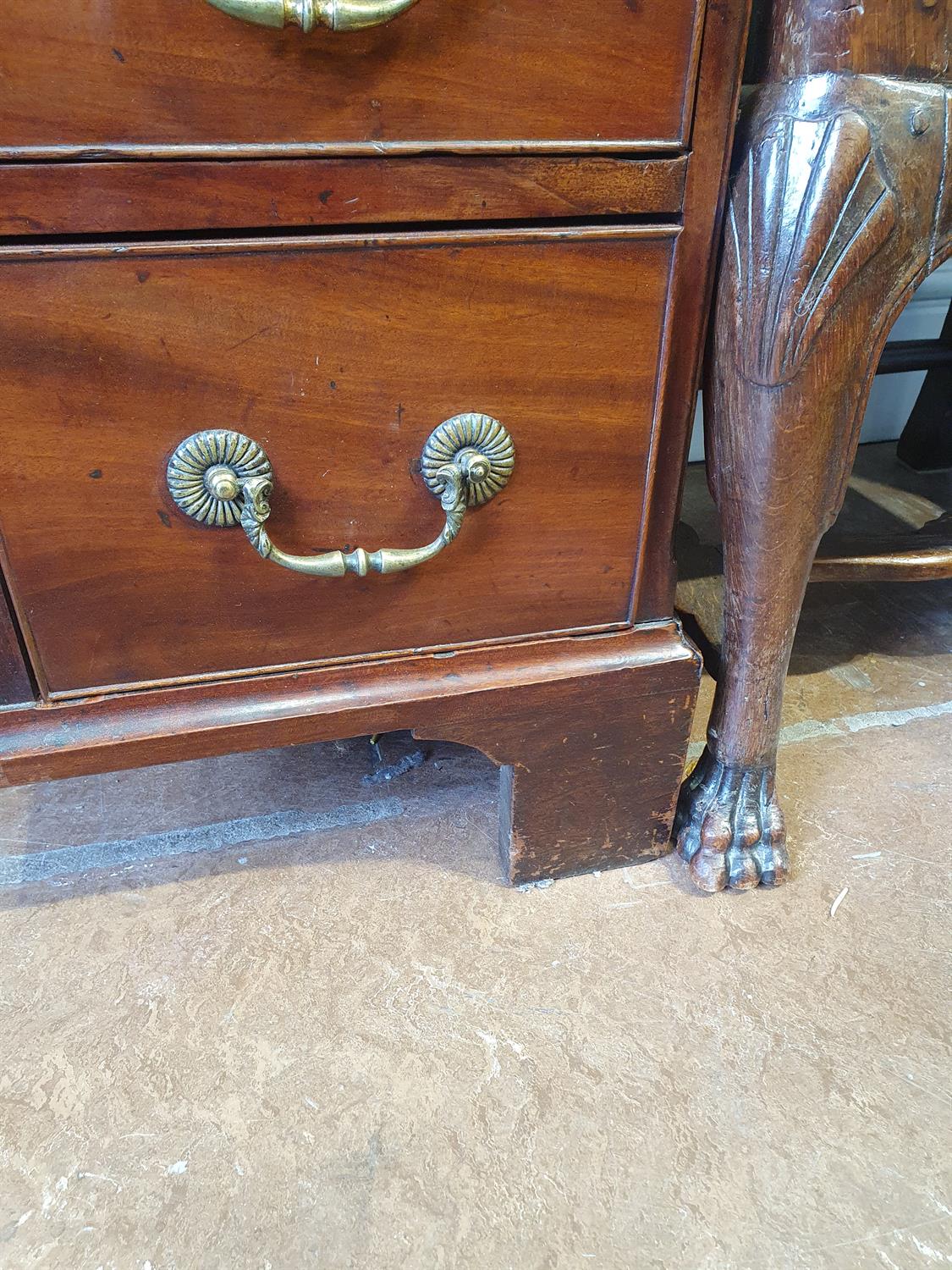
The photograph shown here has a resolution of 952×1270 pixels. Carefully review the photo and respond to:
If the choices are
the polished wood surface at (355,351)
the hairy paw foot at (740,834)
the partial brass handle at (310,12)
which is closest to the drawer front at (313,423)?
the polished wood surface at (355,351)

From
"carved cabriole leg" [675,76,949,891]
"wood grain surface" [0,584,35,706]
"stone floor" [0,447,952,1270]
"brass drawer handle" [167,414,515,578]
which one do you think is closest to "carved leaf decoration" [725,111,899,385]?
"carved cabriole leg" [675,76,949,891]

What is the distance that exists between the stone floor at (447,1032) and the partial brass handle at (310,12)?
20.7 inches

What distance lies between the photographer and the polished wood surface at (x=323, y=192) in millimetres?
484

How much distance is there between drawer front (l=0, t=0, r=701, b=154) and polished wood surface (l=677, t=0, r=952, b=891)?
0.25 ft

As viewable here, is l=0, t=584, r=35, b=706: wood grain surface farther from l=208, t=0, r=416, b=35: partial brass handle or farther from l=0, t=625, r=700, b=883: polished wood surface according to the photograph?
l=208, t=0, r=416, b=35: partial brass handle

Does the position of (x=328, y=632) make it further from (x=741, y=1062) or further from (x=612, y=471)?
(x=741, y=1062)

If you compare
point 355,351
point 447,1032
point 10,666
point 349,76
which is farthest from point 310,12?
point 447,1032

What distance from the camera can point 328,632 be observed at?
66 cm

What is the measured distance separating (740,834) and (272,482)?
1.53ft

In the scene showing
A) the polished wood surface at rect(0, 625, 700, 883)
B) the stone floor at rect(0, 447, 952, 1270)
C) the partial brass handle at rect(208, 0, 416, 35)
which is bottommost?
the stone floor at rect(0, 447, 952, 1270)

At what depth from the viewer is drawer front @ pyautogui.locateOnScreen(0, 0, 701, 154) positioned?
456mm

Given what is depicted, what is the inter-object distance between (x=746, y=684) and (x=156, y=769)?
22.0 inches

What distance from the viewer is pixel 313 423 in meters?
0.58

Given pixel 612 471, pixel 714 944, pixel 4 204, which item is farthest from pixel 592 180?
pixel 714 944
